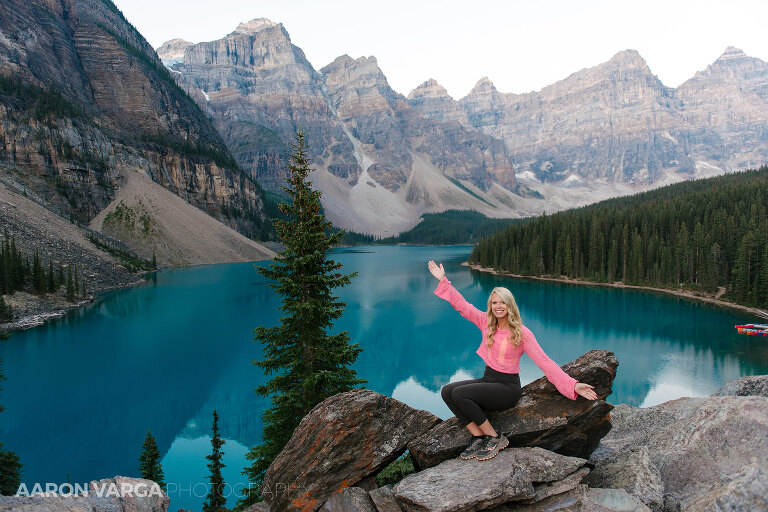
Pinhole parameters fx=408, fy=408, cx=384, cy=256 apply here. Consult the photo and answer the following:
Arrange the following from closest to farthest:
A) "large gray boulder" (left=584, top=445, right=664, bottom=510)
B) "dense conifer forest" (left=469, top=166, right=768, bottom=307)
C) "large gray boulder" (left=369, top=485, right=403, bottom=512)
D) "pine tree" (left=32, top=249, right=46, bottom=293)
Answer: "large gray boulder" (left=584, top=445, right=664, bottom=510) → "large gray boulder" (left=369, top=485, right=403, bottom=512) → "pine tree" (left=32, top=249, right=46, bottom=293) → "dense conifer forest" (left=469, top=166, right=768, bottom=307)

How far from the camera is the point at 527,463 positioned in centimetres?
523

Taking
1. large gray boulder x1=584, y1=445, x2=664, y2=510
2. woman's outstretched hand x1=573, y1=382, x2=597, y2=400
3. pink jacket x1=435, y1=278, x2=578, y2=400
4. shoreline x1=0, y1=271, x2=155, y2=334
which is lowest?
shoreline x1=0, y1=271, x2=155, y2=334

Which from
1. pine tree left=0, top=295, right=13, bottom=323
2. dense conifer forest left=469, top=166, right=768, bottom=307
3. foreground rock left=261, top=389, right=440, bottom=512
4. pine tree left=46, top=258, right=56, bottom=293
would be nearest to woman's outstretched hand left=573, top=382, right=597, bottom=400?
foreground rock left=261, top=389, right=440, bottom=512

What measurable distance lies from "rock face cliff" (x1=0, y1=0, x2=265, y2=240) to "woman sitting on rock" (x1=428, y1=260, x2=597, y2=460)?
9736cm

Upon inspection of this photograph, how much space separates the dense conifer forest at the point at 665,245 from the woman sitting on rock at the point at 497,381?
186 ft

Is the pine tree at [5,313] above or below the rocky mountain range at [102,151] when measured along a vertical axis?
below

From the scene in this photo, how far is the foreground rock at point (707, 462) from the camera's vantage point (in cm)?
445

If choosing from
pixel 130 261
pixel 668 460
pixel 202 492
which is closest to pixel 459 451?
pixel 668 460

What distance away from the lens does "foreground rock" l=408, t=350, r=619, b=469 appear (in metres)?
5.69

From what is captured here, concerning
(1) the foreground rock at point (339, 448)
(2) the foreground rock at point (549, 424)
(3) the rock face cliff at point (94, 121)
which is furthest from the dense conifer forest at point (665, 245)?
(3) the rock face cliff at point (94, 121)

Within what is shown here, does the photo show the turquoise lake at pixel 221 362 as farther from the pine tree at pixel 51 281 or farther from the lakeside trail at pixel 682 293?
the pine tree at pixel 51 281

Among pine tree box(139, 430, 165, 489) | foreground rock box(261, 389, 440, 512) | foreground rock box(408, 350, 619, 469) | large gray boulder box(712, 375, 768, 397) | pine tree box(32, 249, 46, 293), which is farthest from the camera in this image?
pine tree box(32, 249, 46, 293)

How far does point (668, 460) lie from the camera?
5676mm

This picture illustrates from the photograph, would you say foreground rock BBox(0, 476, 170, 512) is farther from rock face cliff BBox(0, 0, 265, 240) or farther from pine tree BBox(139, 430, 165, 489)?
rock face cliff BBox(0, 0, 265, 240)
